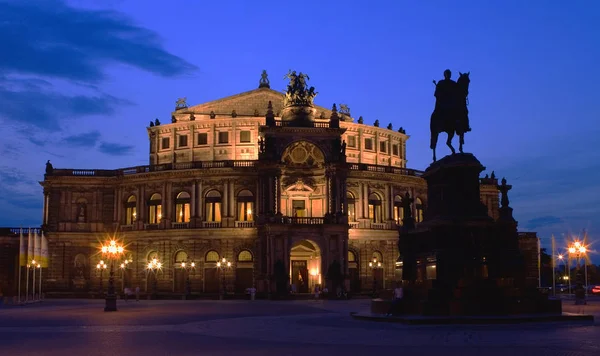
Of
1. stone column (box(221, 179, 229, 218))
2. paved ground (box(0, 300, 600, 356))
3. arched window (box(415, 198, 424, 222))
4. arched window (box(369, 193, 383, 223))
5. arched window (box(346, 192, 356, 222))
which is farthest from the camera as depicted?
arched window (box(415, 198, 424, 222))

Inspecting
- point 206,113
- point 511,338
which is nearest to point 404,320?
point 511,338

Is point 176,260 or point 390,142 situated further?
point 390,142

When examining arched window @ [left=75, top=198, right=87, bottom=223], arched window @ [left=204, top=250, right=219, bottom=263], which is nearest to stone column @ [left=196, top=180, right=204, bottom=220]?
arched window @ [left=204, top=250, right=219, bottom=263]

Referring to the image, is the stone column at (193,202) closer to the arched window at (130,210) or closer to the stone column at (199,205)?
the stone column at (199,205)

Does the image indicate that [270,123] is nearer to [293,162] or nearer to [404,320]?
[293,162]

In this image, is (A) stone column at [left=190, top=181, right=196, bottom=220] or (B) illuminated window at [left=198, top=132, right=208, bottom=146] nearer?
(A) stone column at [left=190, top=181, right=196, bottom=220]

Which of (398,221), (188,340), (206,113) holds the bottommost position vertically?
(188,340)

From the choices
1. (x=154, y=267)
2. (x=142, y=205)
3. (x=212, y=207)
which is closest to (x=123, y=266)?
(x=154, y=267)

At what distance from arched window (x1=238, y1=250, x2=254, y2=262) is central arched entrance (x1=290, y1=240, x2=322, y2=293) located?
4289 mm

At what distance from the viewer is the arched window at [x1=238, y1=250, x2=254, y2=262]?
7450 centimetres

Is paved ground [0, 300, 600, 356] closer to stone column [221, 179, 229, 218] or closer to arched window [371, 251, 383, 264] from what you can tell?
stone column [221, 179, 229, 218]

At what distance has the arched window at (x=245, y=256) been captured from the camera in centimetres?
7450

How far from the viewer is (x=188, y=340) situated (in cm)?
2259

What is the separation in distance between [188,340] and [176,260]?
5492 cm
